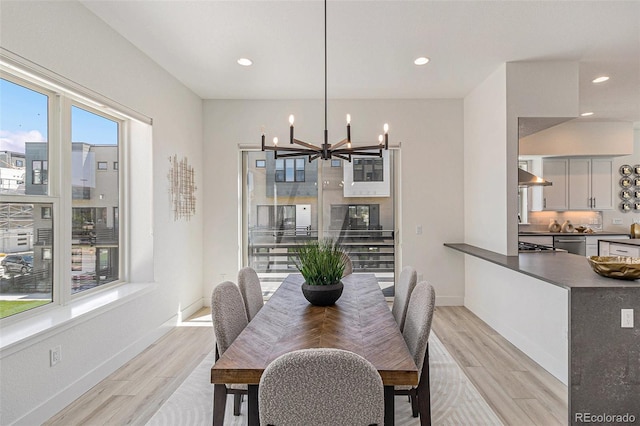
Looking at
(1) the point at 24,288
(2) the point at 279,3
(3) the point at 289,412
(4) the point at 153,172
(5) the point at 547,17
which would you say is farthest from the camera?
(4) the point at 153,172

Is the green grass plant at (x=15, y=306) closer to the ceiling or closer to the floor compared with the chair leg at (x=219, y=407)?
closer to the ceiling

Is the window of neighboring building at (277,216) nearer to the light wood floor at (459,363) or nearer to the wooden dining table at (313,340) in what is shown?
the light wood floor at (459,363)

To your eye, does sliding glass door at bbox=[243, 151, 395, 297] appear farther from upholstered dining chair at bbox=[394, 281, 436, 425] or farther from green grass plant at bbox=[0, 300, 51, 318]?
upholstered dining chair at bbox=[394, 281, 436, 425]

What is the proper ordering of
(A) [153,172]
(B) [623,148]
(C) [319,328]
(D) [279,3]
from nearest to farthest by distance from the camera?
1. (C) [319,328]
2. (D) [279,3]
3. (A) [153,172]
4. (B) [623,148]

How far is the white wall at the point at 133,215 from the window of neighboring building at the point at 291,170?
3.47 feet

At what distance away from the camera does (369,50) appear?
3.08 meters

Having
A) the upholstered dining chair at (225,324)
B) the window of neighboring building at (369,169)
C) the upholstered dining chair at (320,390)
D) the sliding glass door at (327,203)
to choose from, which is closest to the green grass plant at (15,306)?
the upholstered dining chair at (225,324)

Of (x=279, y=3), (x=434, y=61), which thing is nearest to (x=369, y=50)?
(x=434, y=61)

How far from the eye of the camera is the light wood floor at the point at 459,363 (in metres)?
2.17

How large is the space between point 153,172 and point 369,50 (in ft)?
7.80

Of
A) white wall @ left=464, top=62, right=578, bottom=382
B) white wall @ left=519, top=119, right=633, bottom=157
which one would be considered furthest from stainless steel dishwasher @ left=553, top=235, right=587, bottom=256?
white wall @ left=464, top=62, right=578, bottom=382

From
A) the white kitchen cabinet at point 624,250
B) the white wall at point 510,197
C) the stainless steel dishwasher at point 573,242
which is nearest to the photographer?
the white wall at point 510,197

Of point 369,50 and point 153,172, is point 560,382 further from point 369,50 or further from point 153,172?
point 153,172

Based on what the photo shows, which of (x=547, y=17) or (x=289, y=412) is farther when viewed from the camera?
(x=547, y=17)
